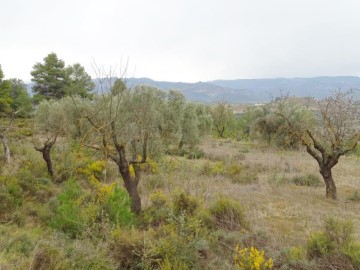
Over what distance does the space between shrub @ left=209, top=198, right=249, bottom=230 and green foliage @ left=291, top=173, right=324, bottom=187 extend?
783 centimetres

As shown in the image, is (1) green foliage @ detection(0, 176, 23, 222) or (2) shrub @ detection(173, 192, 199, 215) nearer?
(1) green foliage @ detection(0, 176, 23, 222)

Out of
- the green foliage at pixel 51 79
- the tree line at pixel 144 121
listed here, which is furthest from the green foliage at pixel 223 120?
the green foliage at pixel 51 79

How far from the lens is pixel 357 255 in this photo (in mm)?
5410

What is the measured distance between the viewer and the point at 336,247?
5.99 metres

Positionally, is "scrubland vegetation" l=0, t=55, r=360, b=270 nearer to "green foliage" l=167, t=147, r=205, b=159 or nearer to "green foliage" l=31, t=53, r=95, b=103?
"green foliage" l=167, t=147, r=205, b=159

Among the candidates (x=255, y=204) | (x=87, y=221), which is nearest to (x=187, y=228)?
(x=87, y=221)

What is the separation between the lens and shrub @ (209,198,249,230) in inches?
313

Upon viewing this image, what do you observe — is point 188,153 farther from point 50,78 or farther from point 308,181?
point 50,78

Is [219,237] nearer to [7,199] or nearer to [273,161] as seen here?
[7,199]

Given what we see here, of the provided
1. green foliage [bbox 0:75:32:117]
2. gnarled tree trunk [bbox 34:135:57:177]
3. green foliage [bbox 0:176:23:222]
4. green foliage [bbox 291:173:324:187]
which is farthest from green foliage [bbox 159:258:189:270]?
green foliage [bbox 0:75:32:117]

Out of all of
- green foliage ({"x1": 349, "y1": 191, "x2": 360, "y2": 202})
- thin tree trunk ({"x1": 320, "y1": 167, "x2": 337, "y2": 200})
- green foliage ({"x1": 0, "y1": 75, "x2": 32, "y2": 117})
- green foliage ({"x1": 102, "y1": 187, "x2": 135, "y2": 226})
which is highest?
green foliage ({"x1": 0, "y1": 75, "x2": 32, "y2": 117})

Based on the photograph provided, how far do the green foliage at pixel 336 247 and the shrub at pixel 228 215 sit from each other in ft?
6.51

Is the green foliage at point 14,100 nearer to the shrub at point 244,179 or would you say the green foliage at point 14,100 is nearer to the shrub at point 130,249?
the shrub at point 244,179

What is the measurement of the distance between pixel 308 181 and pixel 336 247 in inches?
387
